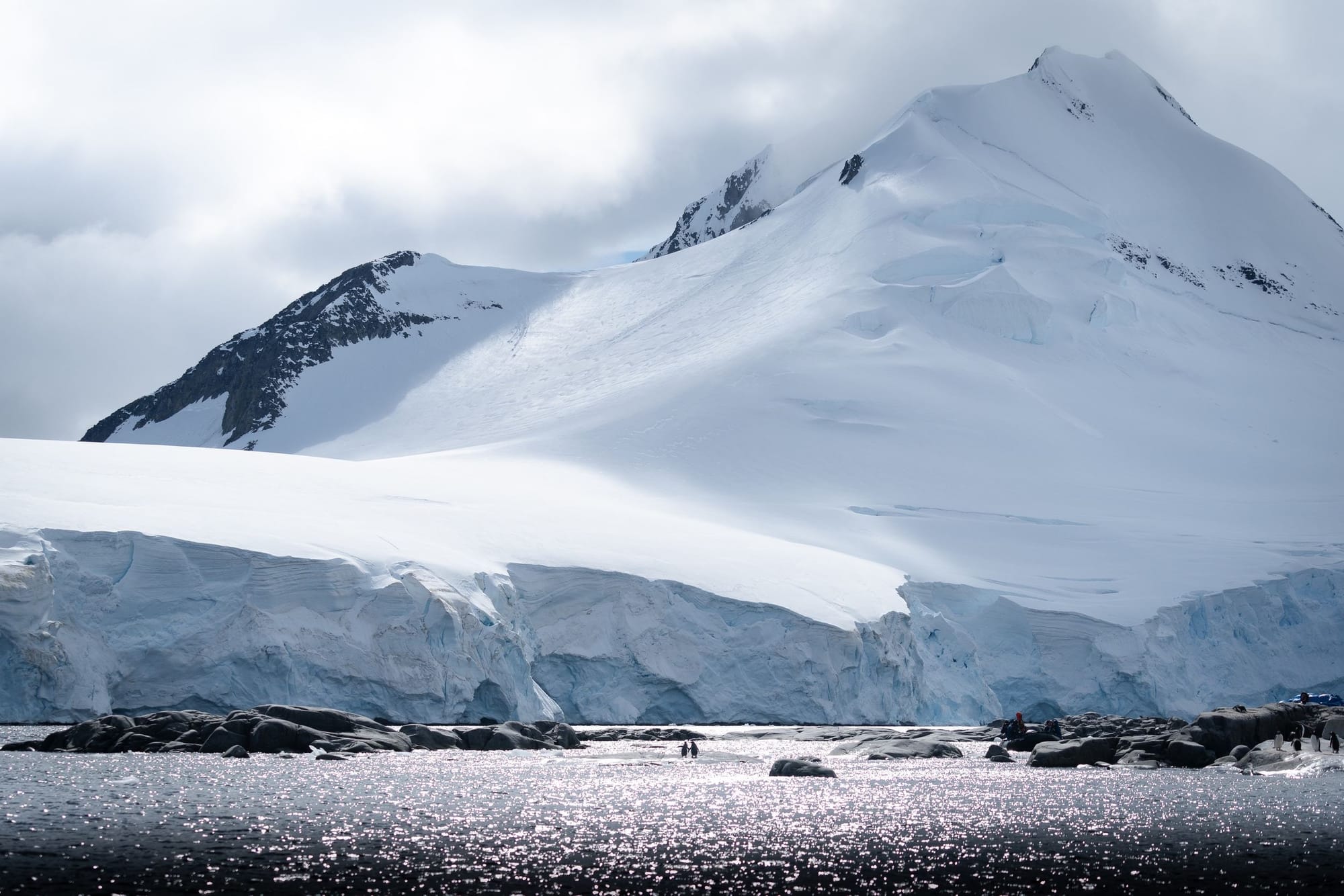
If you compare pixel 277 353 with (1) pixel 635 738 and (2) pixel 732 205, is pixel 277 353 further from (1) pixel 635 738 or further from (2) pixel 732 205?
(1) pixel 635 738

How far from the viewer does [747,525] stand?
58.8m

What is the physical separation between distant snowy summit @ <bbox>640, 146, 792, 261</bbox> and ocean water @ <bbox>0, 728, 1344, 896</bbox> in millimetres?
139725

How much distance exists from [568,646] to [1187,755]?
19.0m

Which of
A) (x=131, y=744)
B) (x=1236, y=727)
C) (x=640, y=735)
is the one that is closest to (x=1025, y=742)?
(x=1236, y=727)

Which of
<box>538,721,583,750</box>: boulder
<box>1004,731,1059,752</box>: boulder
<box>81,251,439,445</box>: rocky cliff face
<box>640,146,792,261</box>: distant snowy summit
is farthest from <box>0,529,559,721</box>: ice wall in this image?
<box>640,146,792,261</box>: distant snowy summit

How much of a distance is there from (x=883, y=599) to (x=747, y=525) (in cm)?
1132

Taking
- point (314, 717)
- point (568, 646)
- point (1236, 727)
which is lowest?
point (1236, 727)

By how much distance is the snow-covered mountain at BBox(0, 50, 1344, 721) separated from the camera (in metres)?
37.9

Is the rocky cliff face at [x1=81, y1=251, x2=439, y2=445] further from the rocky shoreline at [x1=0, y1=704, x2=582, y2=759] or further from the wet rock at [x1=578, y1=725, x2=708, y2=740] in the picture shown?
the rocky shoreline at [x1=0, y1=704, x2=582, y2=759]

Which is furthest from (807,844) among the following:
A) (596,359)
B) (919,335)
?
(596,359)

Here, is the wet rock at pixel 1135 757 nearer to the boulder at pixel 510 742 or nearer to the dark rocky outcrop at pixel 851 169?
the boulder at pixel 510 742

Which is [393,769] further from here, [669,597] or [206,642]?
[669,597]

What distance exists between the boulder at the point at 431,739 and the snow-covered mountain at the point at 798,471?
474 centimetres

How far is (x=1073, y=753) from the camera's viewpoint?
3219cm
